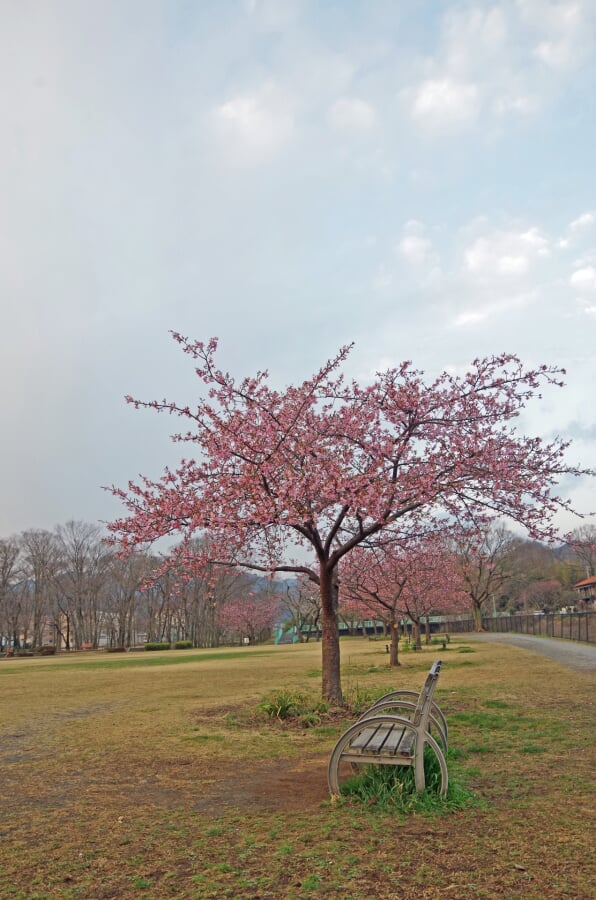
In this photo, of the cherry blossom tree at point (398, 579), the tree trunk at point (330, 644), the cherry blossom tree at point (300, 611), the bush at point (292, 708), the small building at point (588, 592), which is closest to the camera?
the bush at point (292, 708)

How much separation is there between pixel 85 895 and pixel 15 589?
8408cm

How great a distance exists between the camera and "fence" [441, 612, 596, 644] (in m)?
34.2

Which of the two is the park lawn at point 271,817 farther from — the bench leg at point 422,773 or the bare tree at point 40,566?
the bare tree at point 40,566

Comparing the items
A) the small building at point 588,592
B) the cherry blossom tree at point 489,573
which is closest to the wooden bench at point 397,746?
the cherry blossom tree at point 489,573

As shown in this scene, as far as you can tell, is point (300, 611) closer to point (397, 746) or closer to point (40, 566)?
point (40, 566)

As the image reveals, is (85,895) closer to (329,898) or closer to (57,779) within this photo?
(329,898)

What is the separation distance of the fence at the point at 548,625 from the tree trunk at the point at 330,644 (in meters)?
26.3

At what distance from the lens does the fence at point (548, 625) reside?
1347 inches

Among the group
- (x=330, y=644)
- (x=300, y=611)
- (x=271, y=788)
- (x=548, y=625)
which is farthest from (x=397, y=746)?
(x=300, y=611)

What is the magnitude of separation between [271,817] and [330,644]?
603cm

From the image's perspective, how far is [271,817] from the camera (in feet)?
16.7

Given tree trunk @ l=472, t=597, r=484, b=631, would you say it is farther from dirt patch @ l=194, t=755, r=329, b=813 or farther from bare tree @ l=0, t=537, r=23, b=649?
dirt patch @ l=194, t=755, r=329, b=813

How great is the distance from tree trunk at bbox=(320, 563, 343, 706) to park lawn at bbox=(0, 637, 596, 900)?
0.61 metres

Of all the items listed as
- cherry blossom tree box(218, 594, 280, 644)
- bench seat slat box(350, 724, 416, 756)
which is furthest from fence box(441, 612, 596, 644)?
bench seat slat box(350, 724, 416, 756)
